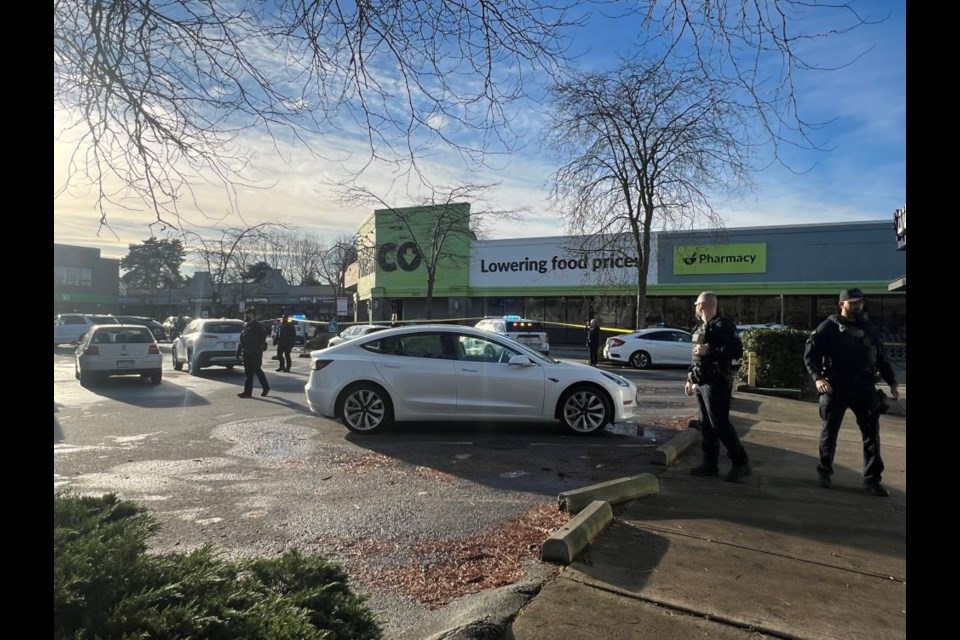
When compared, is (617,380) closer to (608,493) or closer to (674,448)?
(674,448)

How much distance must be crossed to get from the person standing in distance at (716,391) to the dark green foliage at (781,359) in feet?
24.2

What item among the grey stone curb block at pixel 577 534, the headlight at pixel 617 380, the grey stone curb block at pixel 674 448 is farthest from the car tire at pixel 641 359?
the grey stone curb block at pixel 577 534

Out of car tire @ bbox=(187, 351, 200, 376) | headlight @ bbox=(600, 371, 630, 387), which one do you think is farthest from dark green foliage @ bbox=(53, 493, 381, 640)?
car tire @ bbox=(187, 351, 200, 376)

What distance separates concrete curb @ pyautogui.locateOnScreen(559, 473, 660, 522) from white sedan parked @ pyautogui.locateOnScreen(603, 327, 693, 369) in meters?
15.7

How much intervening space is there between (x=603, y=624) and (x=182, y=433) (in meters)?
7.53

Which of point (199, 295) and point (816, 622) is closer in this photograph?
point (816, 622)

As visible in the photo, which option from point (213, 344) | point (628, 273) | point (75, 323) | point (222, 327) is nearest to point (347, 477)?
point (213, 344)

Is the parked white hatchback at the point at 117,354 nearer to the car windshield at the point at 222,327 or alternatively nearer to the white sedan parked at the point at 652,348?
the car windshield at the point at 222,327

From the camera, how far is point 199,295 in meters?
46.2

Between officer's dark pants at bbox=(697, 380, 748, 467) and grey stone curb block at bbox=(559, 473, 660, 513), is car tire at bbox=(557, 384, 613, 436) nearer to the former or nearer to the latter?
officer's dark pants at bbox=(697, 380, 748, 467)

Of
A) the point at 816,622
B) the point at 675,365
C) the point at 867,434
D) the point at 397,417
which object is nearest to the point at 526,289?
the point at 675,365
